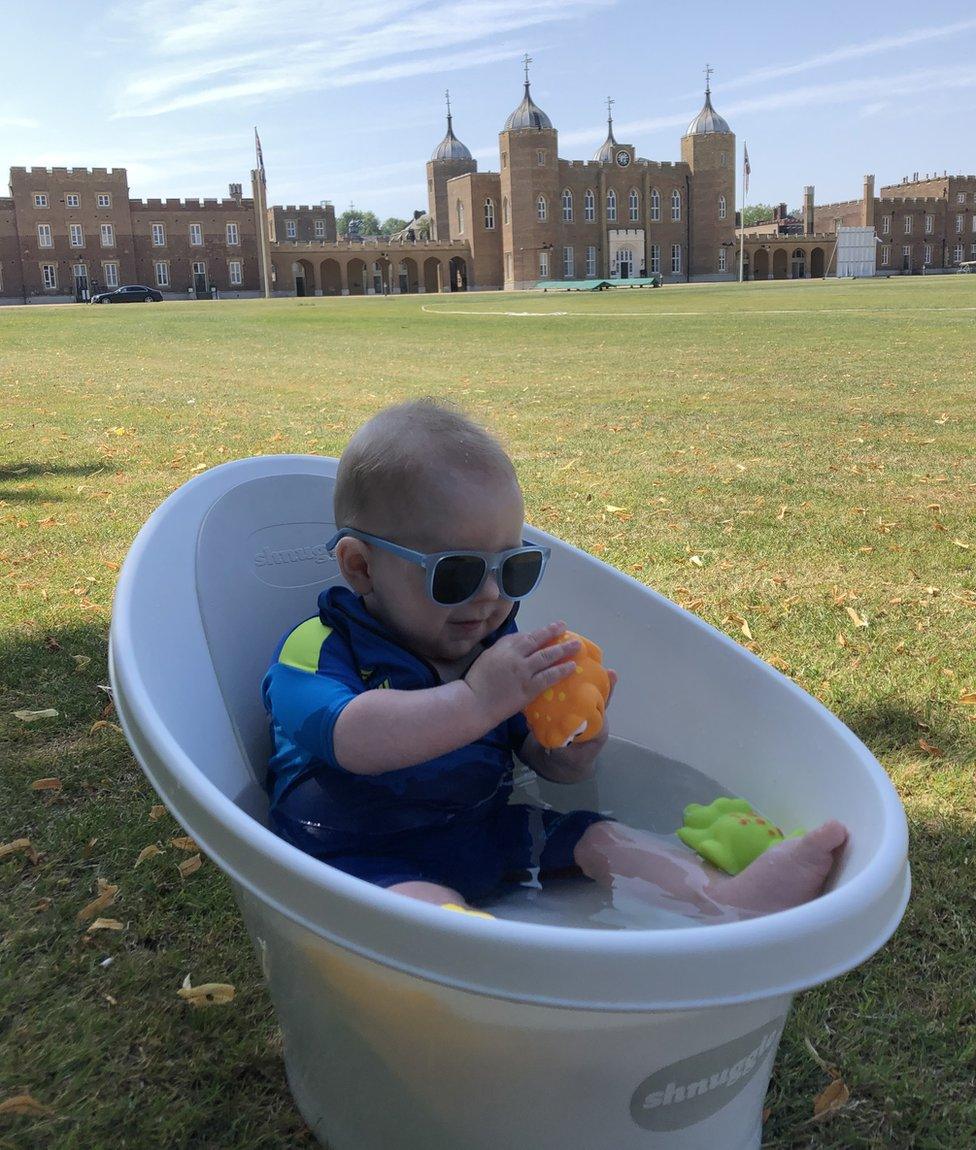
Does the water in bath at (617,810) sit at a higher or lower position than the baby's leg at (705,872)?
lower

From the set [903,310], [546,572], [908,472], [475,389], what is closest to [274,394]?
[475,389]

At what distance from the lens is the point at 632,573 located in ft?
12.4

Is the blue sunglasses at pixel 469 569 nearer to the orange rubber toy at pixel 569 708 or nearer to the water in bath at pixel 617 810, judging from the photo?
the orange rubber toy at pixel 569 708

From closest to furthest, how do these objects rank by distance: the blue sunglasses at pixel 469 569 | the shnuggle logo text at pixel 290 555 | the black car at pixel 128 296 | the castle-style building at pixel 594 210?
the blue sunglasses at pixel 469 569 < the shnuggle logo text at pixel 290 555 < the black car at pixel 128 296 < the castle-style building at pixel 594 210

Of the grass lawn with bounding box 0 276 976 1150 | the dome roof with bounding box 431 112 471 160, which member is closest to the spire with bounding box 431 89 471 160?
the dome roof with bounding box 431 112 471 160

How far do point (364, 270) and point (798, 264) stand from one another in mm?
30443

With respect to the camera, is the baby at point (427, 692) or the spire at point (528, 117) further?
the spire at point (528, 117)

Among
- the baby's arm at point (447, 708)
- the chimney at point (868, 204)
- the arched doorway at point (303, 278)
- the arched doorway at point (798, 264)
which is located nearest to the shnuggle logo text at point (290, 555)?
the baby's arm at point (447, 708)

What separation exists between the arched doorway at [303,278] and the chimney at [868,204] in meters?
40.5

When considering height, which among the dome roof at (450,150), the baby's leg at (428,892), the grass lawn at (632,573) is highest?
the dome roof at (450,150)

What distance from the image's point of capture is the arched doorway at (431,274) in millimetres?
68625

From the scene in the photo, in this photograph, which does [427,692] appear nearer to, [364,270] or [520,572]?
[520,572]

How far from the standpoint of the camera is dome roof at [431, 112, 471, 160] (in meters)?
74.7

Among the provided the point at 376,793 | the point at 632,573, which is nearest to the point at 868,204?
the point at 632,573
